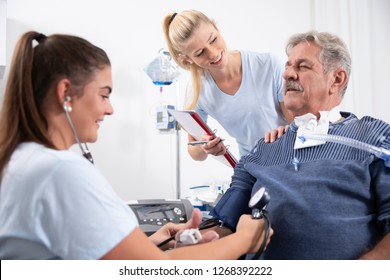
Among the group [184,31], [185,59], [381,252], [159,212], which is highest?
[184,31]

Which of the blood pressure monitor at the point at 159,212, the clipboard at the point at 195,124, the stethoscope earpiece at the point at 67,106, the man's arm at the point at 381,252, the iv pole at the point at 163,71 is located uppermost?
the stethoscope earpiece at the point at 67,106

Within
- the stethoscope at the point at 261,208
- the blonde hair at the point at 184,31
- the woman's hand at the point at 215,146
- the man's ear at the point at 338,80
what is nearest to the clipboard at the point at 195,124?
the woman's hand at the point at 215,146

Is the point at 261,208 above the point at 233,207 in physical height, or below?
above

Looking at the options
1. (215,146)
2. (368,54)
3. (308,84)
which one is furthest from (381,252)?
(368,54)

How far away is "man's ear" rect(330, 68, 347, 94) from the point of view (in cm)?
141

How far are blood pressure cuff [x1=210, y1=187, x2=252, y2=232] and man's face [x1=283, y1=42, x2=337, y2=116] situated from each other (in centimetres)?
34

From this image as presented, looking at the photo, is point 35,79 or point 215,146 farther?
point 215,146

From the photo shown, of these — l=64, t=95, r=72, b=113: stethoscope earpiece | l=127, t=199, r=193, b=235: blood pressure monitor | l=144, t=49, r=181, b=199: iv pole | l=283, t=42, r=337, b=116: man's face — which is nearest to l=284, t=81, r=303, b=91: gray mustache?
l=283, t=42, r=337, b=116: man's face

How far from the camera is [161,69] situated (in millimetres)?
2475

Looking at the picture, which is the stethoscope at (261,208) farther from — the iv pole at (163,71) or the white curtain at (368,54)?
the white curtain at (368,54)

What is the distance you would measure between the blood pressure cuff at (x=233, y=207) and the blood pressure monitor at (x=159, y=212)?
1.31 feet

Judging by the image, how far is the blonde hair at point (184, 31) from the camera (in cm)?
169

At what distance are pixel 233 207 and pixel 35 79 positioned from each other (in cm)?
73

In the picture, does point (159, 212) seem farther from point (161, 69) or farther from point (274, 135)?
point (161, 69)
